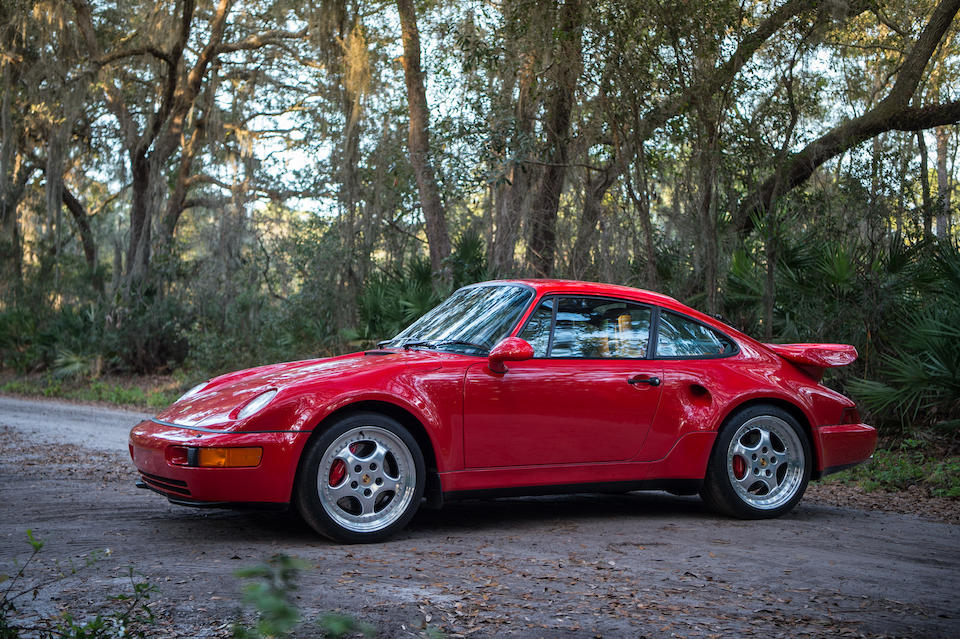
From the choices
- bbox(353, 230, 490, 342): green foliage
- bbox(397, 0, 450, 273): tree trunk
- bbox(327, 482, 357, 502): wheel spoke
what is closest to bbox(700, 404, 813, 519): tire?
bbox(327, 482, 357, 502): wheel spoke

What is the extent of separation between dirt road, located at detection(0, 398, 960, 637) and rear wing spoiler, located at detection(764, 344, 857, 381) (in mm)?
1058

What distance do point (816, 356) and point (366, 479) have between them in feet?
10.9

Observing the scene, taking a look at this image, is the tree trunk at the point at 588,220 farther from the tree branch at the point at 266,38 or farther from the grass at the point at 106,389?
the tree branch at the point at 266,38

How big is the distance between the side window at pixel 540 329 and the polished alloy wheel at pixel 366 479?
3.54 ft

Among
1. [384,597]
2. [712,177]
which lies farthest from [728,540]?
[712,177]

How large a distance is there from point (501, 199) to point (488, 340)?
547 inches

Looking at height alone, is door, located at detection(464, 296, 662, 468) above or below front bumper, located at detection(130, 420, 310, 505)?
above

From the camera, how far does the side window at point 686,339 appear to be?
248 inches

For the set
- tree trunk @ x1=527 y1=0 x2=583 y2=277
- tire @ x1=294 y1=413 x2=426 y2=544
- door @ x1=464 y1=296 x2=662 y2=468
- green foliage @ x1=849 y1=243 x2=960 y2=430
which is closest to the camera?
tire @ x1=294 y1=413 x2=426 y2=544

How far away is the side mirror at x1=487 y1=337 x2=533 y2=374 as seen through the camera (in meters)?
5.43

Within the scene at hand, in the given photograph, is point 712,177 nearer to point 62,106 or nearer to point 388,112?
point 388,112

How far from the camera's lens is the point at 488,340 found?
5.84 metres

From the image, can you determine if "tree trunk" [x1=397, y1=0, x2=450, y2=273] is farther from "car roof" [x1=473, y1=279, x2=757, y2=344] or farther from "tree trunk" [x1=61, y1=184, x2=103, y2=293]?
"tree trunk" [x1=61, y1=184, x2=103, y2=293]

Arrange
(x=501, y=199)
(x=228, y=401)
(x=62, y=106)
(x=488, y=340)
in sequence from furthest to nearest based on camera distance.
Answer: (x=62, y=106) → (x=501, y=199) → (x=488, y=340) → (x=228, y=401)
